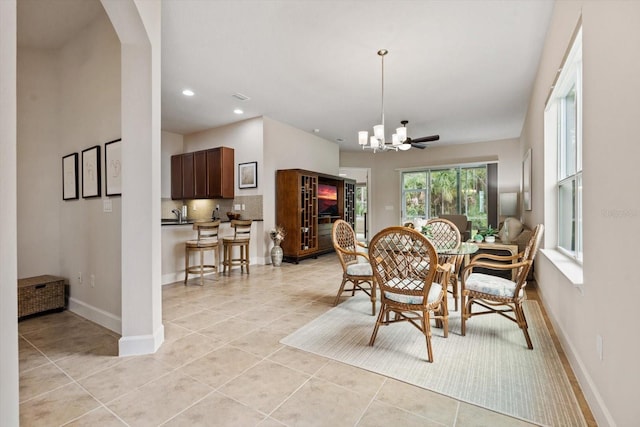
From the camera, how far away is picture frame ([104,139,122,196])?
2.53m

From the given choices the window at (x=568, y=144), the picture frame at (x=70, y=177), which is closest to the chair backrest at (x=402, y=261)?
the window at (x=568, y=144)

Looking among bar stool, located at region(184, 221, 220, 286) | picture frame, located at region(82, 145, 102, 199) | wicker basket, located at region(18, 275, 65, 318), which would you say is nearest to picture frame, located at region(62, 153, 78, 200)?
picture frame, located at region(82, 145, 102, 199)

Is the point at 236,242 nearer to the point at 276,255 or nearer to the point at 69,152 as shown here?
the point at 276,255

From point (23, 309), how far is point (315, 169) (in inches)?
223

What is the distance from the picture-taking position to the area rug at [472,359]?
168cm

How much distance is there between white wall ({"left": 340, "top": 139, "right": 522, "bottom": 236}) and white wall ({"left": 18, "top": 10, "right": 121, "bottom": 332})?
23.3 feet

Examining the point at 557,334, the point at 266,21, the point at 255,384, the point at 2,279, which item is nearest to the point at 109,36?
the point at 266,21

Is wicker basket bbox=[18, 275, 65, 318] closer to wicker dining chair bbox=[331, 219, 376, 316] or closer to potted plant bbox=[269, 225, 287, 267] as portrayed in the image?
wicker dining chair bbox=[331, 219, 376, 316]

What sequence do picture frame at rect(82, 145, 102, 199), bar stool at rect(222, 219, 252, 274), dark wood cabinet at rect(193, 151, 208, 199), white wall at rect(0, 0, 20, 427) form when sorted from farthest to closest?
dark wood cabinet at rect(193, 151, 208, 199)
bar stool at rect(222, 219, 252, 274)
picture frame at rect(82, 145, 102, 199)
white wall at rect(0, 0, 20, 427)

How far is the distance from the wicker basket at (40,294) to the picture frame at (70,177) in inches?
35.3

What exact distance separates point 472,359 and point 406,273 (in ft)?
2.49

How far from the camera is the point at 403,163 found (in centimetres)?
890

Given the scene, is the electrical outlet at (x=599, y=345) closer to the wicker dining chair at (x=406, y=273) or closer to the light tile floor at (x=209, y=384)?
the light tile floor at (x=209, y=384)

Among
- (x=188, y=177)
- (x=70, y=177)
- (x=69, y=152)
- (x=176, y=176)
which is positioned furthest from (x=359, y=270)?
(x=176, y=176)
